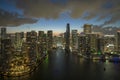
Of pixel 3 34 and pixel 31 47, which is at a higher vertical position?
pixel 3 34

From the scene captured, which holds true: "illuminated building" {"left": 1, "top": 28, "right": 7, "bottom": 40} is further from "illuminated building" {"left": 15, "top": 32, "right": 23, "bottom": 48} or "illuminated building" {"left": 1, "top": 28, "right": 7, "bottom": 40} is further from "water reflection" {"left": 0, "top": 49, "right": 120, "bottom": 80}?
"illuminated building" {"left": 15, "top": 32, "right": 23, "bottom": 48}

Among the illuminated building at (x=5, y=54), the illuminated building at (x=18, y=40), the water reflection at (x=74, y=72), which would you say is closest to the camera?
the water reflection at (x=74, y=72)

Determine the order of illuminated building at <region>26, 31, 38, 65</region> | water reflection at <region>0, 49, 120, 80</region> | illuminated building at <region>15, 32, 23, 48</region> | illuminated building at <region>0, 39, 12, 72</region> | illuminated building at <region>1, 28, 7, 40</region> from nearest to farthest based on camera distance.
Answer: water reflection at <region>0, 49, 120, 80</region> → illuminated building at <region>0, 39, 12, 72</region> → illuminated building at <region>26, 31, 38, 65</region> → illuminated building at <region>1, 28, 7, 40</region> → illuminated building at <region>15, 32, 23, 48</region>

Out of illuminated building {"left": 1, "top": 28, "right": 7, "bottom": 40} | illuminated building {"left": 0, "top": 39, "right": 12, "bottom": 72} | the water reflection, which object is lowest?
the water reflection

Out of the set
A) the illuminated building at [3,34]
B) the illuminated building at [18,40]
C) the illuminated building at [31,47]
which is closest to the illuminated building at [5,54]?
the illuminated building at [3,34]

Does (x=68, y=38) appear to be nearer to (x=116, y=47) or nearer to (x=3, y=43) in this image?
(x=116, y=47)

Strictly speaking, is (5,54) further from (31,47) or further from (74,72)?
(74,72)

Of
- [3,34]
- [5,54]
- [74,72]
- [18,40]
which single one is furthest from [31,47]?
[18,40]

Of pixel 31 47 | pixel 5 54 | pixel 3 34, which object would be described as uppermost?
pixel 3 34

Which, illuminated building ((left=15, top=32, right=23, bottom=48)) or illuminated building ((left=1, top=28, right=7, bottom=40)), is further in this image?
illuminated building ((left=15, top=32, right=23, bottom=48))

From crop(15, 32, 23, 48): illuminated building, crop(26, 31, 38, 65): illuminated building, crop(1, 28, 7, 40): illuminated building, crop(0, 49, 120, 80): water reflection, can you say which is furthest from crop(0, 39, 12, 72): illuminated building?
crop(15, 32, 23, 48): illuminated building

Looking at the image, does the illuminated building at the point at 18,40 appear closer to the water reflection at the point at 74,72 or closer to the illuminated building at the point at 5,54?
the illuminated building at the point at 5,54

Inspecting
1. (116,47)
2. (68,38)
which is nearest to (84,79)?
(116,47)
